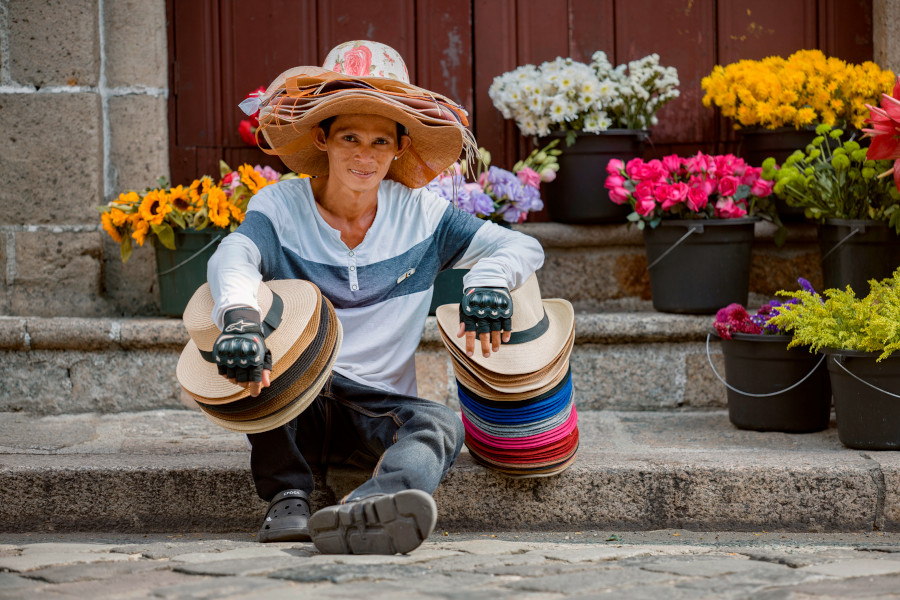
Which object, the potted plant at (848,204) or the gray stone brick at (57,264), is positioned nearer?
the potted plant at (848,204)

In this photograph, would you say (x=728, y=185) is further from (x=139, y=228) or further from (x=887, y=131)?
(x=139, y=228)

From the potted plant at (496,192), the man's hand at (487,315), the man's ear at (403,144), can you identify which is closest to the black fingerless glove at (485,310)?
the man's hand at (487,315)

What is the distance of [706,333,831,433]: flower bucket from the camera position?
3.30 metres

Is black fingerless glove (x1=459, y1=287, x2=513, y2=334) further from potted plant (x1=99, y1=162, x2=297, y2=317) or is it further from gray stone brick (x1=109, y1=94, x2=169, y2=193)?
gray stone brick (x1=109, y1=94, x2=169, y2=193)

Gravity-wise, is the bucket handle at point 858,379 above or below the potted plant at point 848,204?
below

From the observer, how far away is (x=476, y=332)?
100.0 inches

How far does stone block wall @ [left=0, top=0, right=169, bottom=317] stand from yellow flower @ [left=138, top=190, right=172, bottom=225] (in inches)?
14.7

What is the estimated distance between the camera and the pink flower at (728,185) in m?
3.80

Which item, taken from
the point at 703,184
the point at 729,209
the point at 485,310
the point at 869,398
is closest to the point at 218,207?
the point at 485,310

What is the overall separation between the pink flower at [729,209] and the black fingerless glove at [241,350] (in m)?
2.17

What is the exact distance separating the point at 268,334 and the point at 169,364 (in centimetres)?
150

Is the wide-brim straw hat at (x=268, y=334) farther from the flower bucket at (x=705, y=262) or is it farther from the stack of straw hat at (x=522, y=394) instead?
the flower bucket at (x=705, y=262)

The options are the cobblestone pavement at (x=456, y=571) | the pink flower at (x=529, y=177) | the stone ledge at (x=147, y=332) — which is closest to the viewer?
the cobblestone pavement at (x=456, y=571)

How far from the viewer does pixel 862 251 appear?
12.0ft
